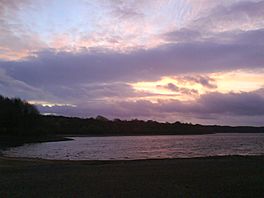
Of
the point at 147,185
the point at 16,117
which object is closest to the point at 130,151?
the point at 147,185

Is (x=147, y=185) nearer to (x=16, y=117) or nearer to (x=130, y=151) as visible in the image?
(x=130, y=151)

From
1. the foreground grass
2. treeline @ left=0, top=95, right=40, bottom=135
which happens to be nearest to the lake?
the foreground grass

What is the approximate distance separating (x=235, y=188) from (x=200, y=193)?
2.27m

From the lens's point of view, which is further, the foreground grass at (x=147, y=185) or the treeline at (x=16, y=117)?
the treeline at (x=16, y=117)

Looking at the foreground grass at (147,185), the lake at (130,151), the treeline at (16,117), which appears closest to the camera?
the foreground grass at (147,185)

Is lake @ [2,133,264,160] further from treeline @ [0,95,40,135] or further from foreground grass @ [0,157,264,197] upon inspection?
treeline @ [0,95,40,135]

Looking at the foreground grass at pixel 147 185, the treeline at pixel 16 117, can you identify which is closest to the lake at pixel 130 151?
the foreground grass at pixel 147 185

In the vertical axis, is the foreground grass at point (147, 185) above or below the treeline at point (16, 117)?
below

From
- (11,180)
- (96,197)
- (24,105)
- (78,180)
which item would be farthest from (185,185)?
(24,105)

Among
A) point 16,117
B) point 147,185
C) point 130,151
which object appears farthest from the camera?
point 16,117

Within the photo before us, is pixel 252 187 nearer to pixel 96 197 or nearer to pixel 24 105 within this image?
pixel 96 197

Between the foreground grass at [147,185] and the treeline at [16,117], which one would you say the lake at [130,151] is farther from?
the treeline at [16,117]

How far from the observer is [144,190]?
61.3 feet

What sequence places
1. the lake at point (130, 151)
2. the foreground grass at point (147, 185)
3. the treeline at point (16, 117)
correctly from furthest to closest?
the treeline at point (16, 117) → the lake at point (130, 151) → the foreground grass at point (147, 185)
